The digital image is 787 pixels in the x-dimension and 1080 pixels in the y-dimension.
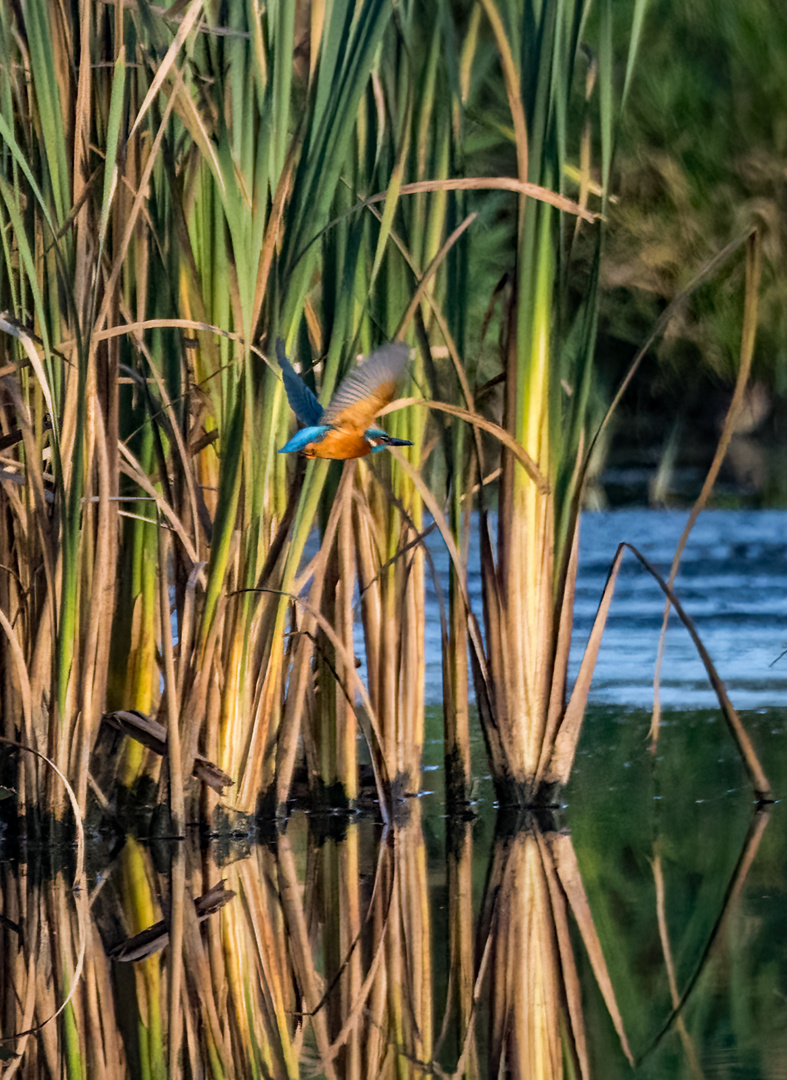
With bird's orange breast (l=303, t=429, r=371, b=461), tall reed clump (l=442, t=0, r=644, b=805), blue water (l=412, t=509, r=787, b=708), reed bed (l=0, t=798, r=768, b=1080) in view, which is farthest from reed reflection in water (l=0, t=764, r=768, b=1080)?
blue water (l=412, t=509, r=787, b=708)

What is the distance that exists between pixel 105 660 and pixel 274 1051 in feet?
1.62

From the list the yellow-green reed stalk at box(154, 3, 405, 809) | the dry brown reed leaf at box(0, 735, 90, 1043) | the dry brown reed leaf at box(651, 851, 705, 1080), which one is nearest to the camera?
the dry brown reed leaf at box(651, 851, 705, 1080)

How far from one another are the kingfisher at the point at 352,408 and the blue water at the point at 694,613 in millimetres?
964

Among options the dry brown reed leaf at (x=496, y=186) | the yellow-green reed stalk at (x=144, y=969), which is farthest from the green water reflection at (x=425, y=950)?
the dry brown reed leaf at (x=496, y=186)

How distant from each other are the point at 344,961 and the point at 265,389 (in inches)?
18.7

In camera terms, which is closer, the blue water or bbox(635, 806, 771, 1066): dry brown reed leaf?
bbox(635, 806, 771, 1066): dry brown reed leaf

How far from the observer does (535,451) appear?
1417mm

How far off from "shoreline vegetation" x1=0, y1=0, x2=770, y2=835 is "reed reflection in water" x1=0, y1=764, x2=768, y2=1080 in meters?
0.08

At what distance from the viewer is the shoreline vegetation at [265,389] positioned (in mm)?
1265

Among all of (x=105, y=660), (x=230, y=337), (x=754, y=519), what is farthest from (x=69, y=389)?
(x=754, y=519)

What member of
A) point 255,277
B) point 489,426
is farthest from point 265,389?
point 489,426

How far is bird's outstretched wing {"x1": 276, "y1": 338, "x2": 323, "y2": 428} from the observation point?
116 centimetres

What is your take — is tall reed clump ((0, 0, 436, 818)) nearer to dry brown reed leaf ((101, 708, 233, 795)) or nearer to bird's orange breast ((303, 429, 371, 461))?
dry brown reed leaf ((101, 708, 233, 795))

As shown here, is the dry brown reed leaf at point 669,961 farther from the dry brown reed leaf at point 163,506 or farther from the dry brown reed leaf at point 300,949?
the dry brown reed leaf at point 163,506
